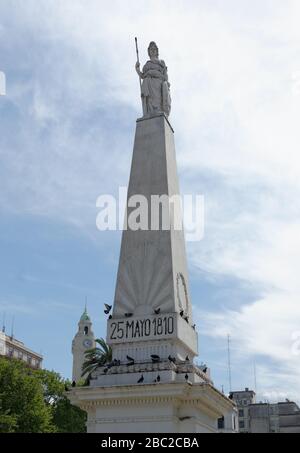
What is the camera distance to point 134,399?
20234 millimetres

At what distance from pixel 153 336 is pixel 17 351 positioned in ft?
298

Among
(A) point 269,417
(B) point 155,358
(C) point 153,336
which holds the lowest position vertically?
(B) point 155,358

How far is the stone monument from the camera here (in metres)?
20.0

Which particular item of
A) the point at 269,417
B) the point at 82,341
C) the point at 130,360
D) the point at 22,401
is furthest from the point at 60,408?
the point at 82,341

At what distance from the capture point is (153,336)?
70.9 feet

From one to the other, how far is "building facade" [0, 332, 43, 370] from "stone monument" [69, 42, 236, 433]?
8020cm

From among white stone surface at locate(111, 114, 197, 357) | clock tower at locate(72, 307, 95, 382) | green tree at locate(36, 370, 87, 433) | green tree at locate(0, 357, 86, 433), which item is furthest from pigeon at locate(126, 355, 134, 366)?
clock tower at locate(72, 307, 95, 382)

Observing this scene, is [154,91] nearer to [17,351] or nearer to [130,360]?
[130,360]

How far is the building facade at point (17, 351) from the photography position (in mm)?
102062

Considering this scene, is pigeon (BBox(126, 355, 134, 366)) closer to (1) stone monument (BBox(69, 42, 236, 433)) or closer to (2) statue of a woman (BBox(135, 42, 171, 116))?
(1) stone monument (BBox(69, 42, 236, 433))

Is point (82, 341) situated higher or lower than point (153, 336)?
higher

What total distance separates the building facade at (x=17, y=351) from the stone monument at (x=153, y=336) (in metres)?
80.2
